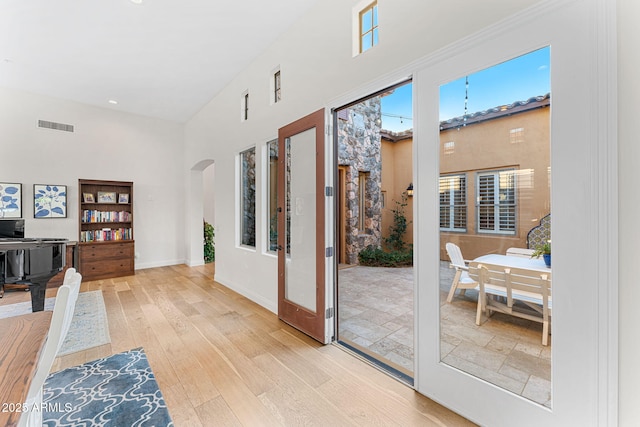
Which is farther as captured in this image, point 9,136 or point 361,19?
point 9,136

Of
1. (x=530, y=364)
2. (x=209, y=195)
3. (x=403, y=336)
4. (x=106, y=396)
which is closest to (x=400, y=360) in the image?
(x=403, y=336)

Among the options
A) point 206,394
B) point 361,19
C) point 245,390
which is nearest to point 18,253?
point 206,394

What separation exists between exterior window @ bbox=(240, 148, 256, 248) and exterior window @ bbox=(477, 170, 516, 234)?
3.14 m

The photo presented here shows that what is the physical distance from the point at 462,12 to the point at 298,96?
1.80m

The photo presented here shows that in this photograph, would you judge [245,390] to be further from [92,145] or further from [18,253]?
[92,145]

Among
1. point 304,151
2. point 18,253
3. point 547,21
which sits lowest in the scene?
point 18,253

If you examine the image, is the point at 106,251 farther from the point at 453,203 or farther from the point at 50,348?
the point at 453,203

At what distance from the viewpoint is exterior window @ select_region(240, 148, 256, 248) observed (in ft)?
13.9

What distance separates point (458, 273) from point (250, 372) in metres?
1.82

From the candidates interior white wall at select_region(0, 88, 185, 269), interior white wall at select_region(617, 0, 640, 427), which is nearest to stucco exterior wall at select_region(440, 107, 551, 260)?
interior white wall at select_region(617, 0, 640, 427)

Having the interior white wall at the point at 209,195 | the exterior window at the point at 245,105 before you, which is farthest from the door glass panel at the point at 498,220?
the interior white wall at the point at 209,195

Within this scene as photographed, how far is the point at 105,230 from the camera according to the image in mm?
5660

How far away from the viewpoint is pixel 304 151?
3.03m

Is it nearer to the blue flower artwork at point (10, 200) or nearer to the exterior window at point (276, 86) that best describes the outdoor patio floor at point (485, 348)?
the exterior window at point (276, 86)
